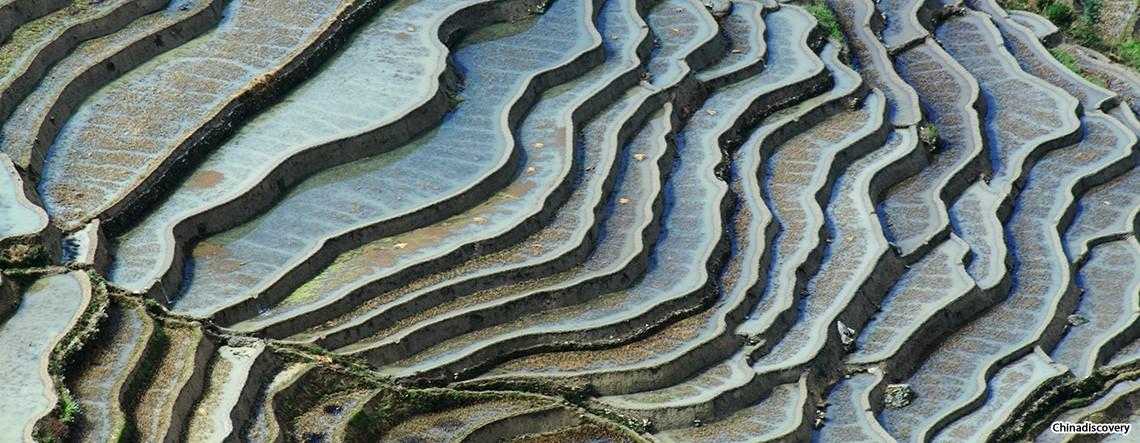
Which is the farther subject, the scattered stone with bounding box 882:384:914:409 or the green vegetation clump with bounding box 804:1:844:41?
the green vegetation clump with bounding box 804:1:844:41

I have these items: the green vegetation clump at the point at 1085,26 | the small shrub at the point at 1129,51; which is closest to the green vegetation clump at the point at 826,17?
the green vegetation clump at the point at 1085,26

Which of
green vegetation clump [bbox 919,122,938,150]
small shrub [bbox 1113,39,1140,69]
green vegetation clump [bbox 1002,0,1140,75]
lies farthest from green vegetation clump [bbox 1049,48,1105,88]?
green vegetation clump [bbox 919,122,938,150]

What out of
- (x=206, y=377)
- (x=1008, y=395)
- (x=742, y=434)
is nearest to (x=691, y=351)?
(x=742, y=434)

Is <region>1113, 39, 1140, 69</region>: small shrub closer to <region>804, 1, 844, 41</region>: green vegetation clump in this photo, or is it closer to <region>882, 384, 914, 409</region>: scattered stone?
<region>804, 1, 844, 41</region>: green vegetation clump

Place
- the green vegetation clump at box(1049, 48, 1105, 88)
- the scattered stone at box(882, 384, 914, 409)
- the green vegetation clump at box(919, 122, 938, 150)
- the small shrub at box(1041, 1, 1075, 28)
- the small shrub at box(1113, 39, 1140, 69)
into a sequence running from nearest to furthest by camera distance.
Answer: the scattered stone at box(882, 384, 914, 409), the green vegetation clump at box(919, 122, 938, 150), the green vegetation clump at box(1049, 48, 1105, 88), the small shrub at box(1113, 39, 1140, 69), the small shrub at box(1041, 1, 1075, 28)

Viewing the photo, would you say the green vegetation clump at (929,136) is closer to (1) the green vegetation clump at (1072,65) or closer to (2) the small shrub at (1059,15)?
(1) the green vegetation clump at (1072,65)

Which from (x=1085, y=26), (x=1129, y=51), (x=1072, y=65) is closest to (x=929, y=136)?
(x=1072, y=65)

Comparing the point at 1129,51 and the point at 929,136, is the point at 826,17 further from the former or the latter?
the point at 1129,51
